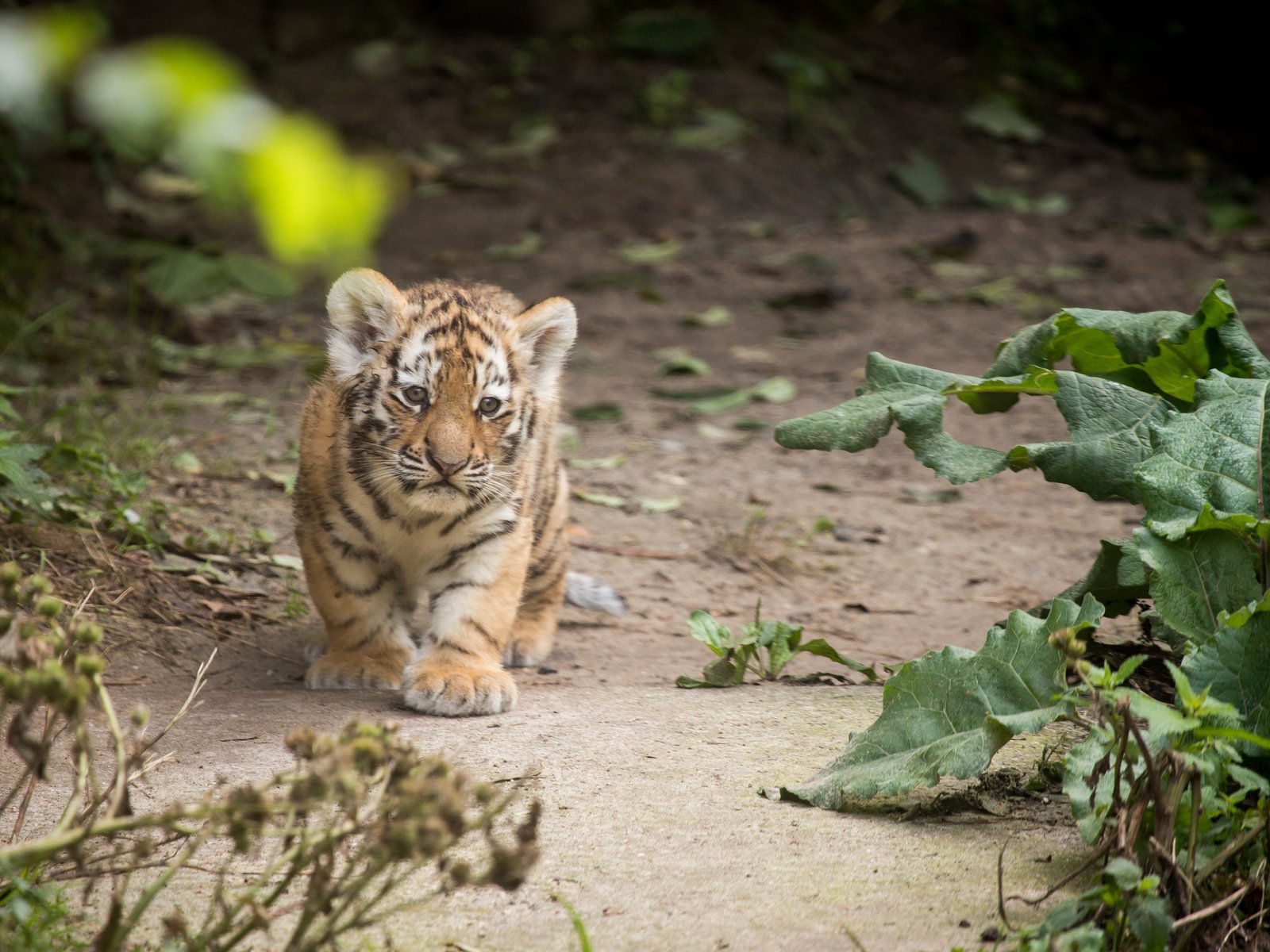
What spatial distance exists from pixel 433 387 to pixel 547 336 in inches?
20.7

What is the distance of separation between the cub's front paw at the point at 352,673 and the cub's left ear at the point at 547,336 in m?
0.92

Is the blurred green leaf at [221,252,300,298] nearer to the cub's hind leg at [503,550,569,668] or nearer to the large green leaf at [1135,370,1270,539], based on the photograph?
the cub's hind leg at [503,550,569,668]

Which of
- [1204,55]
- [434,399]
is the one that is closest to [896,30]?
[1204,55]

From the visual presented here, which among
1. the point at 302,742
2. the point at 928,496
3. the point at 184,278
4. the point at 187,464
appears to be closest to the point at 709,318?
the point at 928,496

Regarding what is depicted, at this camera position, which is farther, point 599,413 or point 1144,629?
point 599,413

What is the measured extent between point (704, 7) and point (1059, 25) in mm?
3079

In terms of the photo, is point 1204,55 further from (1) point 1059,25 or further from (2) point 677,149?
(2) point 677,149

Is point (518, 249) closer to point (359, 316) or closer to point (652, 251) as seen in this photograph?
point (652, 251)

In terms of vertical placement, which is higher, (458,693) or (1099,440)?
(1099,440)

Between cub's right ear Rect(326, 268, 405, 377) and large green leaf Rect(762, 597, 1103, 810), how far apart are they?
178 cm

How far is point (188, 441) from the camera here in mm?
5418

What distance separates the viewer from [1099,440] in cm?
298

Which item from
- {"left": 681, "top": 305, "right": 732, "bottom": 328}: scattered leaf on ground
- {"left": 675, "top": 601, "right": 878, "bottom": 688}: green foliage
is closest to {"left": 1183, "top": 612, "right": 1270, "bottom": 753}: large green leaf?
{"left": 675, "top": 601, "right": 878, "bottom": 688}: green foliage

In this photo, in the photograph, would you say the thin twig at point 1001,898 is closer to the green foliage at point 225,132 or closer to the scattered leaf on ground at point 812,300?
the green foliage at point 225,132
